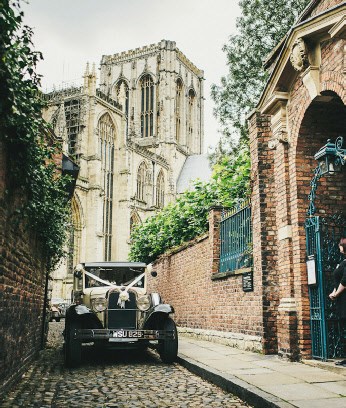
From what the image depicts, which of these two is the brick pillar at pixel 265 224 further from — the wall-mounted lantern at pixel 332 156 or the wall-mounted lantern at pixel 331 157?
the wall-mounted lantern at pixel 332 156

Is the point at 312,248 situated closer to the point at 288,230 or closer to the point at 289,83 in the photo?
the point at 288,230

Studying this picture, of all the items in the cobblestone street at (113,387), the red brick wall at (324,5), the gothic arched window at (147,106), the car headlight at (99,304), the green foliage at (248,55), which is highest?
the gothic arched window at (147,106)

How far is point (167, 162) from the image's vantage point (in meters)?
62.2

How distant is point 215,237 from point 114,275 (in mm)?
3214

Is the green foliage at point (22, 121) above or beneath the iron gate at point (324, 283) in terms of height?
above

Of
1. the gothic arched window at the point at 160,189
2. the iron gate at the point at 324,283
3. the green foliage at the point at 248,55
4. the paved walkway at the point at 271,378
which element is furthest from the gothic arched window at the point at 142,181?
the iron gate at the point at 324,283

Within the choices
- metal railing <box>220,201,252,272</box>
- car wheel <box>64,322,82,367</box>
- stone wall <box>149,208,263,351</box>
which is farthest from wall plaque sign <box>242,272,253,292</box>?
car wheel <box>64,322,82,367</box>

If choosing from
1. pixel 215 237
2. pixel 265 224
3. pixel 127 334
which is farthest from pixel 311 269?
pixel 215 237

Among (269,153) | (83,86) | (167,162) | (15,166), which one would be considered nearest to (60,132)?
(83,86)

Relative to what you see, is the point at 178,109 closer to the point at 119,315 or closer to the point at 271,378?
the point at 119,315

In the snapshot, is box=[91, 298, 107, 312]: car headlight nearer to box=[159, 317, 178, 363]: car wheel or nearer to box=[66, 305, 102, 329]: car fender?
box=[66, 305, 102, 329]: car fender

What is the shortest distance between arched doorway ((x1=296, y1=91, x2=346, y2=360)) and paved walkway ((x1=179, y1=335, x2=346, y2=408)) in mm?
567

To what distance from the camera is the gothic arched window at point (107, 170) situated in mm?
46719

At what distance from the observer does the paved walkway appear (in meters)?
5.14
